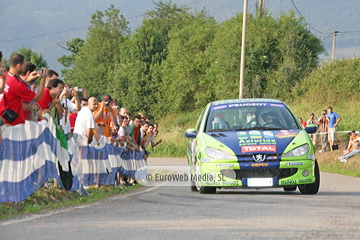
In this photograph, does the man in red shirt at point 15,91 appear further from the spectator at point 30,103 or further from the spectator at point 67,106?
the spectator at point 67,106

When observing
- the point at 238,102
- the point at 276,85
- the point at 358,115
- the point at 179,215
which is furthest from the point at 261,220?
the point at 276,85

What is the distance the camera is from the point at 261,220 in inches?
319

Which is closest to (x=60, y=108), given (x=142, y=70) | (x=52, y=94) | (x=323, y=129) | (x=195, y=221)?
(x=52, y=94)

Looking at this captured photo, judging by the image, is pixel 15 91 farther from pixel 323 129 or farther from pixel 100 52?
pixel 100 52

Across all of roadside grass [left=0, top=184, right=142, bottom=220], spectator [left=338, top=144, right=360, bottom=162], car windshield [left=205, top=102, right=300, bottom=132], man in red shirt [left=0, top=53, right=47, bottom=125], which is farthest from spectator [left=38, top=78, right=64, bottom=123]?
spectator [left=338, top=144, right=360, bottom=162]

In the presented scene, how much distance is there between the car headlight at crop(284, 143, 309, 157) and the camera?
1216cm

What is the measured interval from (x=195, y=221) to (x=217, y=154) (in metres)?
4.22

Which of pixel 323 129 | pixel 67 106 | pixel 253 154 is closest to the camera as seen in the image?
pixel 253 154

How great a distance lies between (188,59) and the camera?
72.9 metres

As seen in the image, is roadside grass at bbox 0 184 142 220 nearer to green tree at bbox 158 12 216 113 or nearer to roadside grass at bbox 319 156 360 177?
roadside grass at bbox 319 156 360 177

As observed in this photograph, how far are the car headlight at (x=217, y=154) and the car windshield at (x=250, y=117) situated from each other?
0.77 metres

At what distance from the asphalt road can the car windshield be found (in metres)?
2.37

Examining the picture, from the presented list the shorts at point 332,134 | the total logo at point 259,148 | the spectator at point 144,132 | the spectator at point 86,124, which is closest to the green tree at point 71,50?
the shorts at point 332,134

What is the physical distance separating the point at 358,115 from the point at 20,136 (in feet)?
107
